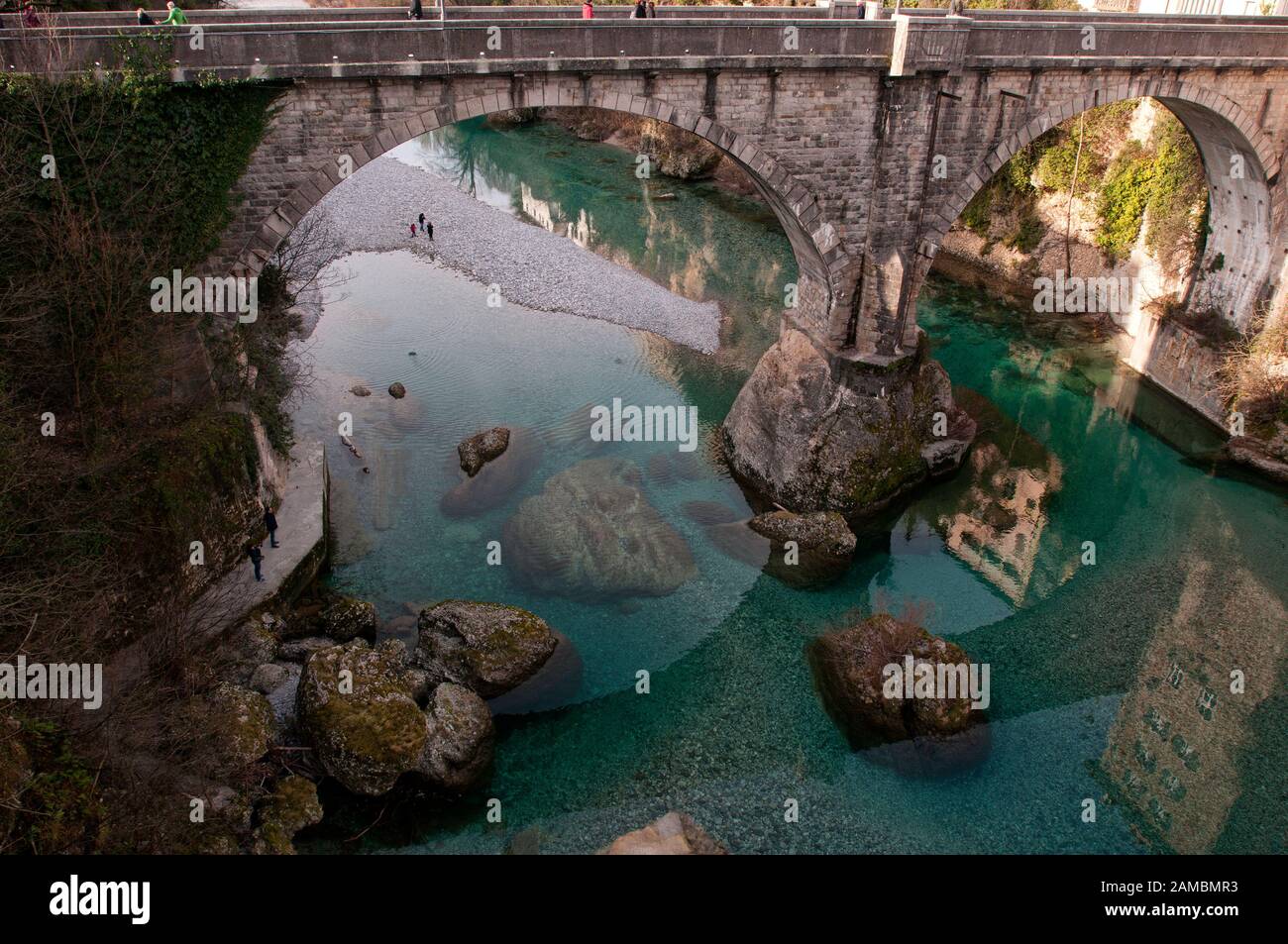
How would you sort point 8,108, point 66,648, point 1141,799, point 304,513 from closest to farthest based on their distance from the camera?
point 66,648
point 8,108
point 1141,799
point 304,513

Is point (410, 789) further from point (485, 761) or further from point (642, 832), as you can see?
Result: point (642, 832)

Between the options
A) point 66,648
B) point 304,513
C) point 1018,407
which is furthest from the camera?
point 1018,407

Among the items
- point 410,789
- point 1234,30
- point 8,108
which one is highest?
point 1234,30

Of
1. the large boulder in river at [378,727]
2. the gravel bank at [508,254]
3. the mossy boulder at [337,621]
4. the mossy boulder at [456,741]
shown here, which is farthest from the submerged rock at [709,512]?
the gravel bank at [508,254]

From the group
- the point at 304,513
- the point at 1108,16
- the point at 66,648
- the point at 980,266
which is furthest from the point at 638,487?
the point at 980,266

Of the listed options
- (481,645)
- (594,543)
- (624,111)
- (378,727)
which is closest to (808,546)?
(594,543)
